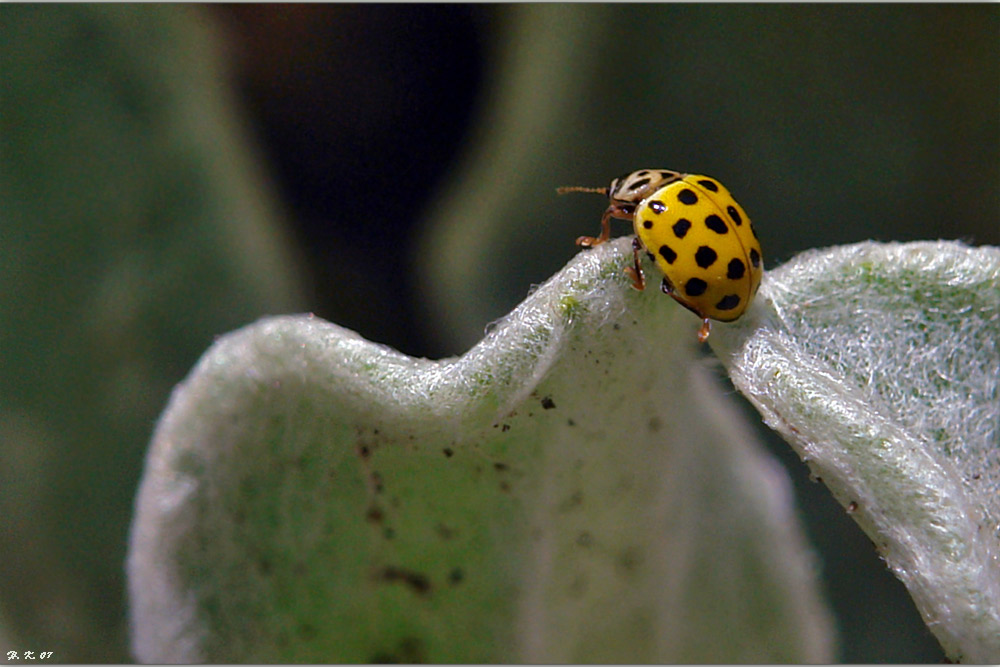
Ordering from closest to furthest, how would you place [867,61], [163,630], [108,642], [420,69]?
[163,630] → [108,642] → [867,61] → [420,69]

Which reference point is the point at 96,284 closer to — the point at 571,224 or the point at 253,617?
the point at 253,617

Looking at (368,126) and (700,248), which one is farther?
(368,126)

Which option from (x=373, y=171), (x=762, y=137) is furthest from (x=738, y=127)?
(x=373, y=171)

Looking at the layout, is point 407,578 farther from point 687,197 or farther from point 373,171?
point 373,171

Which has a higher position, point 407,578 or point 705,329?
point 705,329

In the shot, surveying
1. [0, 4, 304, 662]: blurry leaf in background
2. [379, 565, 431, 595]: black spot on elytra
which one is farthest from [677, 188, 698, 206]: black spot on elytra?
[0, 4, 304, 662]: blurry leaf in background

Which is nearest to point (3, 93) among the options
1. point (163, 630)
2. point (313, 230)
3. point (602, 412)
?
point (313, 230)

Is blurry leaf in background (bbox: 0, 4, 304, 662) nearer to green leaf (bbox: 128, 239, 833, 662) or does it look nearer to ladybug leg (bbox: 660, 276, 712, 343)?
green leaf (bbox: 128, 239, 833, 662)
